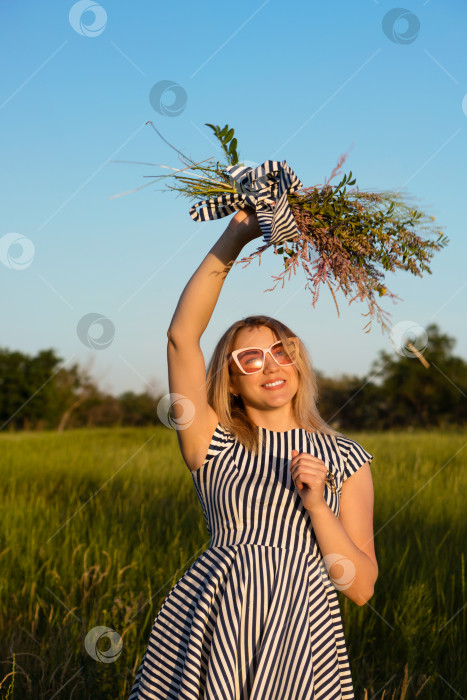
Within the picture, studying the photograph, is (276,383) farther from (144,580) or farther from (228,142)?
(144,580)

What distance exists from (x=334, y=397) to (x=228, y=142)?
34.7 metres

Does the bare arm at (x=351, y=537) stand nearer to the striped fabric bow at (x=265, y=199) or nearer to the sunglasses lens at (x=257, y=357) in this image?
the sunglasses lens at (x=257, y=357)

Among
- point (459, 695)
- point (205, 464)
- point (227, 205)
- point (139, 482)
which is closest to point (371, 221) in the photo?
point (227, 205)

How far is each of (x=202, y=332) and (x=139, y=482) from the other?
4.89 m

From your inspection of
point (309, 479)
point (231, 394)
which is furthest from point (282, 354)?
point (309, 479)

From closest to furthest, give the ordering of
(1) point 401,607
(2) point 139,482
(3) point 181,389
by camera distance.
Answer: (3) point 181,389 < (1) point 401,607 < (2) point 139,482

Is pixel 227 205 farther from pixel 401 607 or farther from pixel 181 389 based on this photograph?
pixel 401 607

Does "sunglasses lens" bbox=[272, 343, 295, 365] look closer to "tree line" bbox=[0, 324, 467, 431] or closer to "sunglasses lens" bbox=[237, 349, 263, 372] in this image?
"sunglasses lens" bbox=[237, 349, 263, 372]

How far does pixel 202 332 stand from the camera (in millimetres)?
2273

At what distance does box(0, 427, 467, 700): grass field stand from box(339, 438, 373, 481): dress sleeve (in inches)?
39.5

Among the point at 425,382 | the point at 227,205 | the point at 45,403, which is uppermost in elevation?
the point at 425,382
